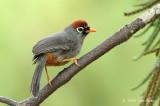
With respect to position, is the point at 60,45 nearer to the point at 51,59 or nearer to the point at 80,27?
the point at 51,59

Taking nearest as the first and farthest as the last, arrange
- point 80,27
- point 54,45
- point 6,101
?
point 6,101
point 54,45
point 80,27

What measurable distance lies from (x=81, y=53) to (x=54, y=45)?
3.49 m

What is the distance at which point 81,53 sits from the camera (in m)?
7.77

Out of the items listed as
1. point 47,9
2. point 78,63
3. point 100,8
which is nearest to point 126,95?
point 100,8

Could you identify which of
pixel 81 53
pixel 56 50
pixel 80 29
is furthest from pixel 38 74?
pixel 81 53

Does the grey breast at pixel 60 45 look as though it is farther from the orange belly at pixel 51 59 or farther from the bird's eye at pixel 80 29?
the bird's eye at pixel 80 29

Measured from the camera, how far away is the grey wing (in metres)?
4.07

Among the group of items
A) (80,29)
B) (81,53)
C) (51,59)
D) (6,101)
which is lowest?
(81,53)

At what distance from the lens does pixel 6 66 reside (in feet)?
24.8

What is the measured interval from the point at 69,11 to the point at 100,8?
0.74 meters

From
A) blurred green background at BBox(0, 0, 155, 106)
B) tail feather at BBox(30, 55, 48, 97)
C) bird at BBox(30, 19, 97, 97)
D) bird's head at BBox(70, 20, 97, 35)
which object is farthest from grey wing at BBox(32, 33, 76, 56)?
blurred green background at BBox(0, 0, 155, 106)

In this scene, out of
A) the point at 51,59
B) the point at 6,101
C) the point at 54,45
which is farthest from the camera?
the point at 54,45

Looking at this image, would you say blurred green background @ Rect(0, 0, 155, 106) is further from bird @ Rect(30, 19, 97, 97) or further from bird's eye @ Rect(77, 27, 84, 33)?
bird @ Rect(30, 19, 97, 97)

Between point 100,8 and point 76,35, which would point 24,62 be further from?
point 76,35
